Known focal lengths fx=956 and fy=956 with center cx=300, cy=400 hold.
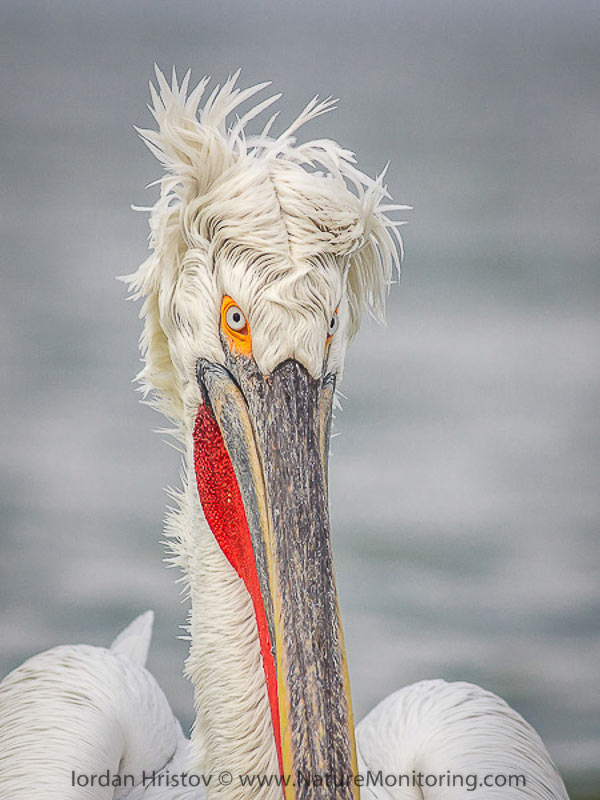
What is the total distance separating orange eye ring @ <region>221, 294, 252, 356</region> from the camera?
153cm

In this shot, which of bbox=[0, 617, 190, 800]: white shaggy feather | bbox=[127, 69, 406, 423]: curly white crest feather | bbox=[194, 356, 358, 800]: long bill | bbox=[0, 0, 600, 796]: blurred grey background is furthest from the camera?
bbox=[0, 0, 600, 796]: blurred grey background

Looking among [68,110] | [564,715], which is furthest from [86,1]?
[564,715]

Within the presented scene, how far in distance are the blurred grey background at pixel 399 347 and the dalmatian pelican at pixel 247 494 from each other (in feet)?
5.33

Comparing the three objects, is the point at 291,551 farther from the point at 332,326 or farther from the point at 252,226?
the point at 252,226

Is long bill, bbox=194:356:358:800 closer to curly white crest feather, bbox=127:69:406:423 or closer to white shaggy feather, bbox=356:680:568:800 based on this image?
curly white crest feather, bbox=127:69:406:423

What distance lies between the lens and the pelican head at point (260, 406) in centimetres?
143

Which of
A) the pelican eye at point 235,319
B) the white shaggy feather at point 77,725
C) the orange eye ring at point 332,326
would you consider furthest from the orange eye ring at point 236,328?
the white shaggy feather at point 77,725

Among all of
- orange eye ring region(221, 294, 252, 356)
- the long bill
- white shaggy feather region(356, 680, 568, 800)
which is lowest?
white shaggy feather region(356, 680, 568, 800)

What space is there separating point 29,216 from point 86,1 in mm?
884

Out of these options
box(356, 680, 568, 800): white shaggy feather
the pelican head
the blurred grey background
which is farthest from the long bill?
the blurred grey background

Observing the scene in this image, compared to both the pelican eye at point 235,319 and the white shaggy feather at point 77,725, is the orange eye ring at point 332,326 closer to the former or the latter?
the pelican eye at point 235,319

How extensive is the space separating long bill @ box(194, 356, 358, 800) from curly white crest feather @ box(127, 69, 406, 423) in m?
0.08

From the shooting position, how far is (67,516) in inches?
153

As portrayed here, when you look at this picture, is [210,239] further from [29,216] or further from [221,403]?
[29,216]
